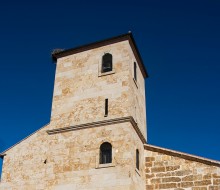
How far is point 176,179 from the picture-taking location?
1506 cm

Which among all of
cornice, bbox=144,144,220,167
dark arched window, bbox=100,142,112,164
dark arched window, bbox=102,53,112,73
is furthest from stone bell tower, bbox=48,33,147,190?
cornice, bbox=144,144,220,167

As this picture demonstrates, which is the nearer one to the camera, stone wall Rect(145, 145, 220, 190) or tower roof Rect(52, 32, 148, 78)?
stone wall Rect(145, 145, 220, 190)

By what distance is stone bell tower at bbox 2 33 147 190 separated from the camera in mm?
14250

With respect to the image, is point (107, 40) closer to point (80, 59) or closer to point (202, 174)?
point (80, 59)

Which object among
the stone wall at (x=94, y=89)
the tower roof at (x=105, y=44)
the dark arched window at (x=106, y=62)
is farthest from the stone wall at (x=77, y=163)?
the tower roof at (x=105, y=44)

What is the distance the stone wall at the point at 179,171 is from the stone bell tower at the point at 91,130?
544mm

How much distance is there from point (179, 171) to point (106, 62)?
6183 mm

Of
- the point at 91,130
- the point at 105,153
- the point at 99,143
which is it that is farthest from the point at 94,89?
the point at 105,153

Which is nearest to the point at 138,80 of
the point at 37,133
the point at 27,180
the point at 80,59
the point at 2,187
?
the point at 80,59

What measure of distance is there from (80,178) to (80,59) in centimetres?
624

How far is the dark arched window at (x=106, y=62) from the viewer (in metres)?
17.0

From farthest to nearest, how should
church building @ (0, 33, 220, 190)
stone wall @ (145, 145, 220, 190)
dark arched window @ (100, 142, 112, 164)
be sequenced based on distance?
1. stone wall @ (145, 145, 220, 190)
2. dark arched window @ (100, 142, 112, 164)
3. church building @ (0, 33, 220, 190)

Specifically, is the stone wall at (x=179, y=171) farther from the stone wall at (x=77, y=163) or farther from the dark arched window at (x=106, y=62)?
the dark arched window at (x=106, y=62)

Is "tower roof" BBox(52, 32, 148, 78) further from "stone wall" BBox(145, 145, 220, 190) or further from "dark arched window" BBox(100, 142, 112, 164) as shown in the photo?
"dark arched window" BBox(100, 142, 112, 164)
